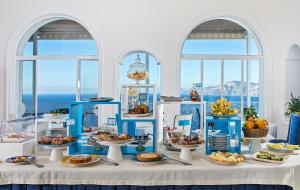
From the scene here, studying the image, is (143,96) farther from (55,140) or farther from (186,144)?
(55,140)

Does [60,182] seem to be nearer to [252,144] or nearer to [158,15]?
[252,144]

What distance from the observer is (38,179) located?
2.16 meters

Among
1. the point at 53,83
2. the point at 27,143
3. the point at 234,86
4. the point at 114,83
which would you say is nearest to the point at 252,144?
the point at 27,143

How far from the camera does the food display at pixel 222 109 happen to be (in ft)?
8.67

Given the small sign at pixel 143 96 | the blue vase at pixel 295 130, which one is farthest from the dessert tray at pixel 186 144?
the blue vase at pixel 295 130

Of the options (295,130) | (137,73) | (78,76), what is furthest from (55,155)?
(78,76)

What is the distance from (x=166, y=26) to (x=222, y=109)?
3423mm

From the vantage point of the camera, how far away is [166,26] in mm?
5777

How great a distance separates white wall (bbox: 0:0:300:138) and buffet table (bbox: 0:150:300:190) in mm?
3586

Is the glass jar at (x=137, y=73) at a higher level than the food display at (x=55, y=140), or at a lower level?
higher

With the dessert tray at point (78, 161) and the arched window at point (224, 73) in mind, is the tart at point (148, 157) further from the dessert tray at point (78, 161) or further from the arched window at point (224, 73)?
the arched window at point (224, 73)

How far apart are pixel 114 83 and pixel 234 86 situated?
2626 mm

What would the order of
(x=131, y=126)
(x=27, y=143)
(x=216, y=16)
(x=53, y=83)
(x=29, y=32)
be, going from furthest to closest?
(x=53, y=83)
(x=29, y=32)
(x=216, y=16)
(x=131, y=126)
(x=27, y=143)

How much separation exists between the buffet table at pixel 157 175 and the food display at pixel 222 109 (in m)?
0.51
